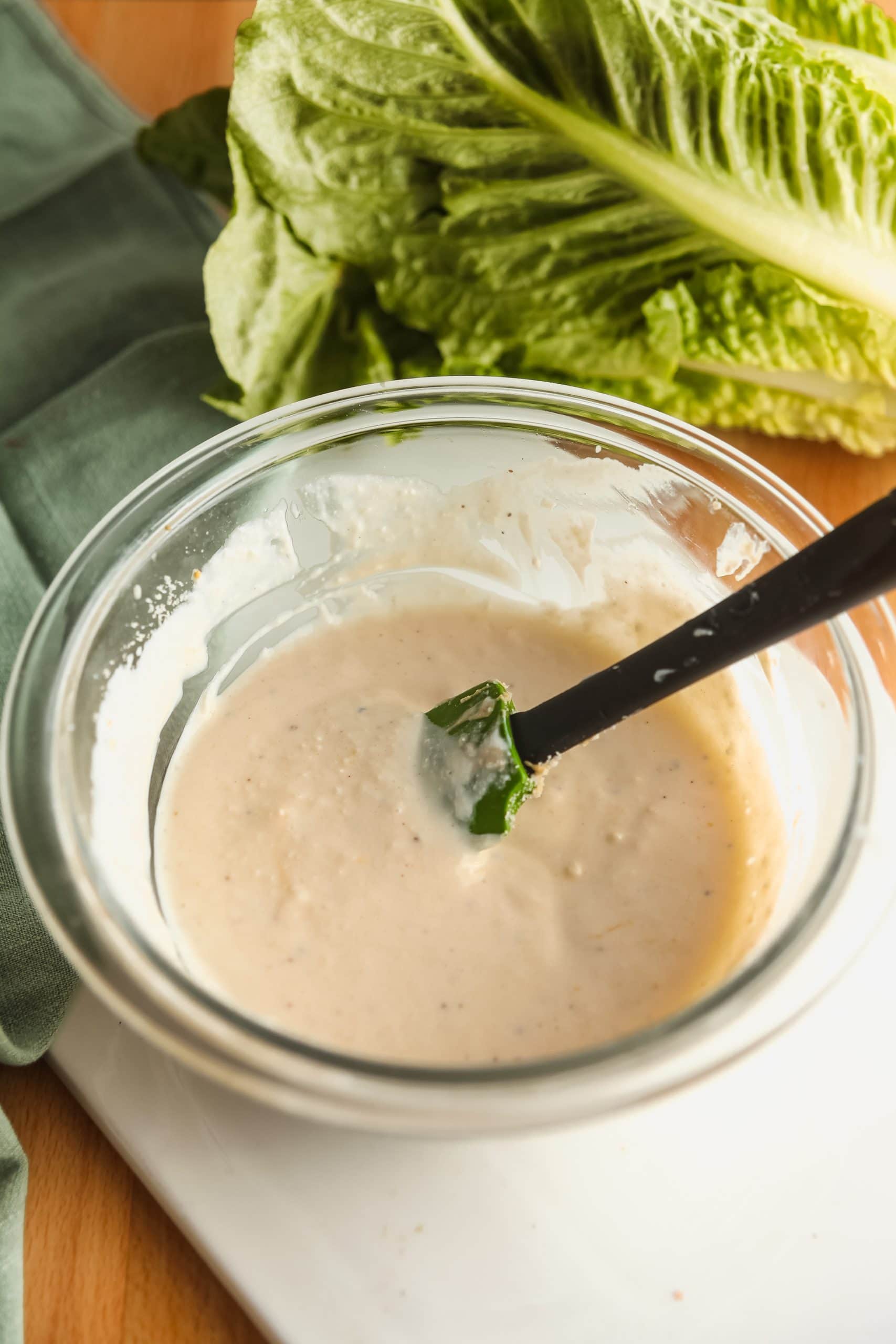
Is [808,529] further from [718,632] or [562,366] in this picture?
[562,366]

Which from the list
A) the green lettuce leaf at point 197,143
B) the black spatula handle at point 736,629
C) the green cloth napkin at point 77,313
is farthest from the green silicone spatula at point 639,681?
the green lettuce leaf at point 197,143

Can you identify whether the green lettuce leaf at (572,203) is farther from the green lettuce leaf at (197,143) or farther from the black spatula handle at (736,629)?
the black spatula handle at (736,629)

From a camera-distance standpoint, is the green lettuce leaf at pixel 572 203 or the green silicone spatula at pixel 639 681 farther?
the green lettuce leaf at pixel 572 203

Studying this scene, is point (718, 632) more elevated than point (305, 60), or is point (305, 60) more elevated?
point (305, 60)

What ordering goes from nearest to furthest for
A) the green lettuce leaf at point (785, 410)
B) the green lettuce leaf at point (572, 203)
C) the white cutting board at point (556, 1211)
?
the white cutting board at point (556, 1211)
the green lettuce leaf at point (572, 203)
the green lettuce leaf at point (785, 410)

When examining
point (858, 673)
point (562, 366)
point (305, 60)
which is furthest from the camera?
point (562, 366)

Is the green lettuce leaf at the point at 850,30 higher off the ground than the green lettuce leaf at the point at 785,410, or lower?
higher

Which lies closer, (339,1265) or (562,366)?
(339,1265)

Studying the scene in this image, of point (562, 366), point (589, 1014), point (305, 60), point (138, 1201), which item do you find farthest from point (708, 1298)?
point (305, 60)
